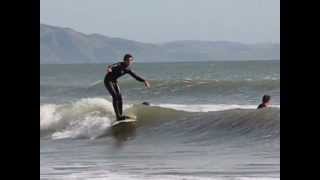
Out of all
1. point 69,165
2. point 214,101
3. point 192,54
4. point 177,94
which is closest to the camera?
point 69,165

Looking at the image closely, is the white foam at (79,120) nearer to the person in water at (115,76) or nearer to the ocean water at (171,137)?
the ocean water at (171,137)

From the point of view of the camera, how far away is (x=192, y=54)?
28.9 metres

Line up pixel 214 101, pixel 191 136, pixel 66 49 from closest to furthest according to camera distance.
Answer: pixel 191 136
pixel 214 101
pixel 66 49

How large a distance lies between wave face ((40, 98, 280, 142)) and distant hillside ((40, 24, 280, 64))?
58.0 feet

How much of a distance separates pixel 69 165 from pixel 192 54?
78.7 ft

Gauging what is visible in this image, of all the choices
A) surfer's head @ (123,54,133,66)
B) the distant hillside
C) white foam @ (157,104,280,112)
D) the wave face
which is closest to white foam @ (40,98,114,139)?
the wave face

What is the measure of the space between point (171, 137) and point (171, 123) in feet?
2.69

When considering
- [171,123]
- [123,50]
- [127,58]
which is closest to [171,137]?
[171,123]

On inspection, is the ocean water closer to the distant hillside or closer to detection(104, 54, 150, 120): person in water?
detection(104, 54, 150, 120): person in water

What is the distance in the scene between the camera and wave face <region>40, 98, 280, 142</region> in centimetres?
772

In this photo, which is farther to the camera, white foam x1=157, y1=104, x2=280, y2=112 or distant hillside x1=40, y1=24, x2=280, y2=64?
distant hillside x1=40, y1=24, x2=280, y2=64

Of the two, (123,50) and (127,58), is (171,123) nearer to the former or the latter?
(127,58)
